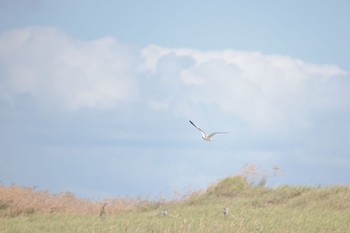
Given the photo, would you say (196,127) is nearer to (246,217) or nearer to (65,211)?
(246,217)

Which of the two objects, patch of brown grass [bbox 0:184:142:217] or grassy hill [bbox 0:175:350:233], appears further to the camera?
patch of brown grass [bbox 0:184:142:217]

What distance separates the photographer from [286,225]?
14672 millimetres

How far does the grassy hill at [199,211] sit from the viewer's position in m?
14.4

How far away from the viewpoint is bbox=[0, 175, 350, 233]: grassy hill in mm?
14445

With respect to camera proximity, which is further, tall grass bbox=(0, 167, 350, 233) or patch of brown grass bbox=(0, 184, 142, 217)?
patch of brown grass bbox=(0, 184, 142, 217)

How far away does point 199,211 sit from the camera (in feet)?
60.4

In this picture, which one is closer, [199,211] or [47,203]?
[199,211]

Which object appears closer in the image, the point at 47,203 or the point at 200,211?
the point at 200,211

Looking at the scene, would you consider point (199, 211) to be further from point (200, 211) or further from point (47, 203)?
point (47, 203)

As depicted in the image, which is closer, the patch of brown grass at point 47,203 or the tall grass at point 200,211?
the tall grass at point 200,211

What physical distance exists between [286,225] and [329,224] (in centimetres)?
128

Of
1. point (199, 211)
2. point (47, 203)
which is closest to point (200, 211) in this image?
point (199, 211)

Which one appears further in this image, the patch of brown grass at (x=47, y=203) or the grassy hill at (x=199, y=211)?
the patch of brown grass at (x=47, y=203)

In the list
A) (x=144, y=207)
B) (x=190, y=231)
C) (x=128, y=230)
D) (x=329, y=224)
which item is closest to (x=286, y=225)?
(x=329, y=224)
